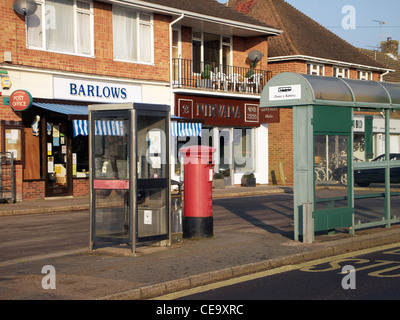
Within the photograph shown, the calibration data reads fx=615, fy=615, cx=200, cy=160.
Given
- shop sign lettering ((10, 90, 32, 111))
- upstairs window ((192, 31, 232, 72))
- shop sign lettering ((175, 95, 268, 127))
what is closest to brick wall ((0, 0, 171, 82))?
shop sign lettering ((10, 90, 32, 111))

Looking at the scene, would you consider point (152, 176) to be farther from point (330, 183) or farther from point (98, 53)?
point (98, 53)

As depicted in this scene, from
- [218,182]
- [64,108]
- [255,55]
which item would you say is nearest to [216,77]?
[255,55]

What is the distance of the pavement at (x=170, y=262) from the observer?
7.25 meters

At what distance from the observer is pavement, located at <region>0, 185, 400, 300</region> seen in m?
7.25

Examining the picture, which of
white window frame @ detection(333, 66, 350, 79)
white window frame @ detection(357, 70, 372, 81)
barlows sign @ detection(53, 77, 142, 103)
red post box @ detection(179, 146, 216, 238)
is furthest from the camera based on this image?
white window frame @ detection(357, 70, 372, 81)

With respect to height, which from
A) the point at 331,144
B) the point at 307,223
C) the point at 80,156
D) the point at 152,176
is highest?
the point at 331,144

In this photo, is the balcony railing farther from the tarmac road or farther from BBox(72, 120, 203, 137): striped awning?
the tarmac road

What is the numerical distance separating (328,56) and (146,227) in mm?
25851

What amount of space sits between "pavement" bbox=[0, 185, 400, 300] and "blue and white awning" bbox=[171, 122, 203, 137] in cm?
1057

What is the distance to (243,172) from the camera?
96.1 ft

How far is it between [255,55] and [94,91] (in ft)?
31.7

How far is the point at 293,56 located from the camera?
31438 mm

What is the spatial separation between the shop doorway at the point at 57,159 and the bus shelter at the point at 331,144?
12139mm
